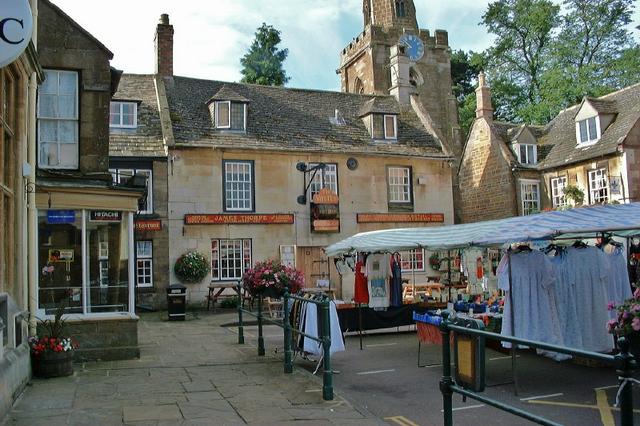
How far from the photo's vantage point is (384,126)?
2742cm

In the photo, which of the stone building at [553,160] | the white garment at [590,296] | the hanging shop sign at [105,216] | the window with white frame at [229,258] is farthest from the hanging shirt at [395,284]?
the stone building at [553,160]

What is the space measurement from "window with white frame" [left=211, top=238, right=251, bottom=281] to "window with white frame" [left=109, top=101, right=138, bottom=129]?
17.9ft

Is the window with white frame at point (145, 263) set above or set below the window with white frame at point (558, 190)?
below

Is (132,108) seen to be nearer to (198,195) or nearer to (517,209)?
(198,195)

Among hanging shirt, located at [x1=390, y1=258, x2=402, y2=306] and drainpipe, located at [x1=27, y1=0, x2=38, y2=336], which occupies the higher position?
drainpipe, located at [x1=27, y1=0, x2=38, y2=336]

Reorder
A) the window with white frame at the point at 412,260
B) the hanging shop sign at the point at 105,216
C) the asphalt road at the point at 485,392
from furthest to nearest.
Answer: the window with white frame at the point at 412,260, the hanging shop sign at the point at 105,216, the asphalt road at the point at 485,392

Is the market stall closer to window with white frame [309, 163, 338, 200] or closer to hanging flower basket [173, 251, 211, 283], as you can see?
hanging flower basket [173, 251, 211, 283]

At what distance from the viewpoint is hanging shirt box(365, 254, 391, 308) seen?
13859 millimetres

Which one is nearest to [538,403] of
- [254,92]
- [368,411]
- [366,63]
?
[368,411]

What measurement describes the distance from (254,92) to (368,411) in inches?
863

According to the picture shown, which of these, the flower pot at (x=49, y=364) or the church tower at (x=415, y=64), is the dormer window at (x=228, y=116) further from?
the church tower at (x=415, y=64)

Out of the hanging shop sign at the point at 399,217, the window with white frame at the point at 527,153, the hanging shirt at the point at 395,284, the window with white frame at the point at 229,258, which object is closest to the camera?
the hanging shirt at the point at 395,284

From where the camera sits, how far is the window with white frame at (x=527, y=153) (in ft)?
98.8

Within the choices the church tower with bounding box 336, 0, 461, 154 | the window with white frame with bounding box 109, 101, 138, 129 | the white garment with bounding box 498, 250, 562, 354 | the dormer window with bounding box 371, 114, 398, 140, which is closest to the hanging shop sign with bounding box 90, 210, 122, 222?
the white garment with bounding box 498, 250, 562, 354
